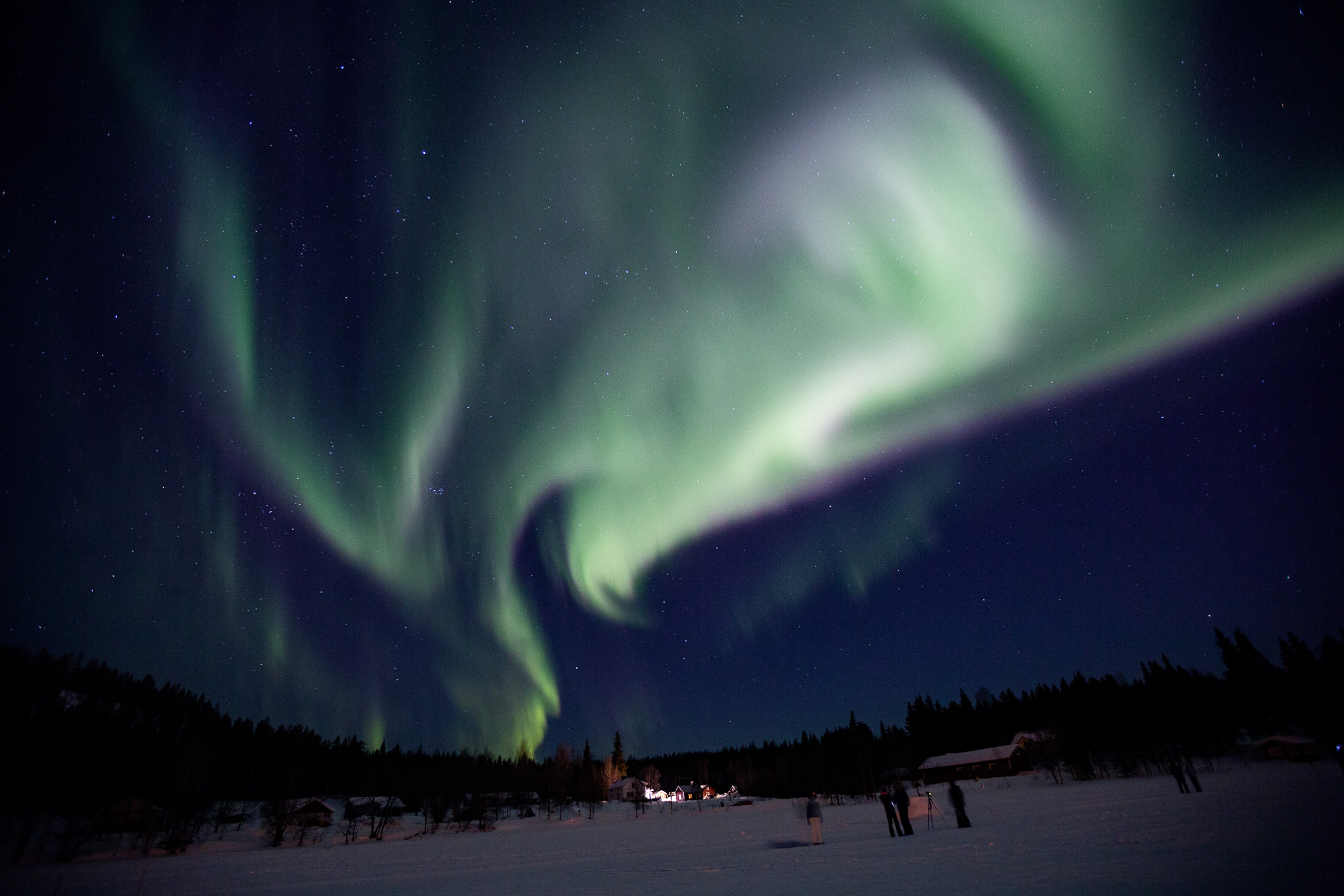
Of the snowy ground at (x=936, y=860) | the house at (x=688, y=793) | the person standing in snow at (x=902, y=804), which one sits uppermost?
the person standing in snow at (x=902, y=804)

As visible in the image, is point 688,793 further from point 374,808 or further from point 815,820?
point 815,820

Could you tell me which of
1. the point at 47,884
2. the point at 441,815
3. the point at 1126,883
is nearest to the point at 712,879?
the point at 1126,883

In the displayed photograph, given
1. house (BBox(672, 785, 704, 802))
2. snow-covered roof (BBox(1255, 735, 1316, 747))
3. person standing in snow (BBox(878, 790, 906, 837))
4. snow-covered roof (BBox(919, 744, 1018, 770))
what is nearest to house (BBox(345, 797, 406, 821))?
house (BBox(672, 785, 704, 802))

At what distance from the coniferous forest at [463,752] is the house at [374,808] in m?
4.50

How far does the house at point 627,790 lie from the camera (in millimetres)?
137750

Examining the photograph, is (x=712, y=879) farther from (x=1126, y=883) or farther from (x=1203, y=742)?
(x=1203, y=742)

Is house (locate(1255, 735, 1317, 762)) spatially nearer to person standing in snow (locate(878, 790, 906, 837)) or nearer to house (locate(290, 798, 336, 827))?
person standing in snow (locate(878, 790, 906, 837))

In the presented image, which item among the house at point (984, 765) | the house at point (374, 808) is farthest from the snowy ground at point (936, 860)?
the house at point (984, 765)

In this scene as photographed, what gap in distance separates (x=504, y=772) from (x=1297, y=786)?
15363cm

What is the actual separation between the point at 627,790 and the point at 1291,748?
391 ft

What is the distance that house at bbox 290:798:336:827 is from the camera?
74.5 meters

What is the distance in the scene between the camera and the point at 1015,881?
10.6 m

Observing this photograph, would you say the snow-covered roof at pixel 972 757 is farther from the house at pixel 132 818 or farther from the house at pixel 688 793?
the house at pixel 132 818

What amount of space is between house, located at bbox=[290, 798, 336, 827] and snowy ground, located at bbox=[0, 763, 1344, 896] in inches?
1675
